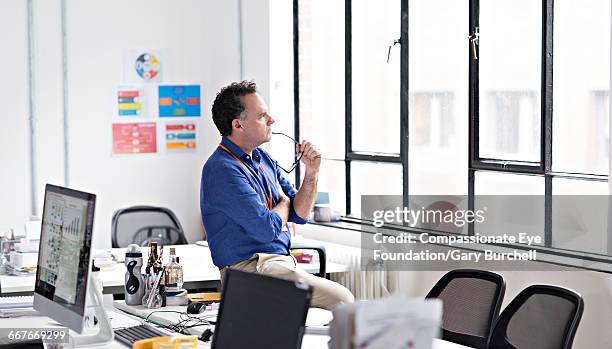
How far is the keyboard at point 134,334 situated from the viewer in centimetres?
333

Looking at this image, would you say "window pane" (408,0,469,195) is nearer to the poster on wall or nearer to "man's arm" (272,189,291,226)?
"man's arm" (272,189,291,226)

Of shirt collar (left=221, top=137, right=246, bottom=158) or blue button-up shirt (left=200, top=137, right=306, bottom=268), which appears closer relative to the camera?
blue button-up shirt (left=200, top=137, right=306, bottom=268)

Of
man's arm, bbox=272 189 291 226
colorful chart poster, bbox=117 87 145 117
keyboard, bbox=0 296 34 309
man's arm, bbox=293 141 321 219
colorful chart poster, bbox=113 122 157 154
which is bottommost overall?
keyboard, bbox=0 296 34 309

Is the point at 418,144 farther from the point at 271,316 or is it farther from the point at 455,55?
the point at 271,316

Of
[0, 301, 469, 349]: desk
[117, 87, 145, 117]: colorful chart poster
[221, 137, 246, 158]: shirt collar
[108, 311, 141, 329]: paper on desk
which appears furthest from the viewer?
[117, 87, 145, 117]: colorful chart poster

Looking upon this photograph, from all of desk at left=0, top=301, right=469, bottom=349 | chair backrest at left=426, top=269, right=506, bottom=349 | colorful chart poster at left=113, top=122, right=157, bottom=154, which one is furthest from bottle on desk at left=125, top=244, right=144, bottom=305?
colorful chart poster at left=113, top=122, right=157, bottom=154

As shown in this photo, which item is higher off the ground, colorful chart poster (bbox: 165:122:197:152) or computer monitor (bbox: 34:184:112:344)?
colorful chart poster (bbox: 165:122:197:152)

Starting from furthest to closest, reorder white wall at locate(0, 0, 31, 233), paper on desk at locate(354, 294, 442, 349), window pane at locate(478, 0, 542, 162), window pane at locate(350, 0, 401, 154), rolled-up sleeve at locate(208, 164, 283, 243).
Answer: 1. white wall at locate(0, 0, 31, 233)
2. window pane at locate(350, 0, 401, 154)
3. window pane at locate(478, 0, 542, 162)
4. rolled-up sleeve at locate(208, 164, 283, 243)
5. paper on desk at locate(354, 294, 442, 349)

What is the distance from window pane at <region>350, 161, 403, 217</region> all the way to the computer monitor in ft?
9.78

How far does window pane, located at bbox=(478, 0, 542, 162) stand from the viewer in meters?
4.95

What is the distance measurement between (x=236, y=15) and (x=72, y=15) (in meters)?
1.21

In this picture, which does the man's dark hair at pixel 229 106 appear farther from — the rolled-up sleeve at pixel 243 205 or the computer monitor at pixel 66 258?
the computer monitor at pixel 66 258

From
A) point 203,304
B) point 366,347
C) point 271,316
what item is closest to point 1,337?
point 203,304

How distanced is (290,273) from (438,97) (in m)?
1.91
